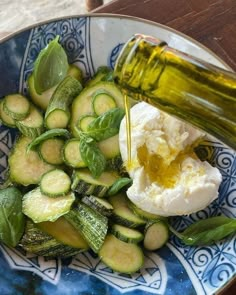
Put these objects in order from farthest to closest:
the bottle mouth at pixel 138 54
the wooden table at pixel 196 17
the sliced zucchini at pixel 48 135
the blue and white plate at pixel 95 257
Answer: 1. the wooden table at pixel 196 17
2. the sliced zucchini at pixel 48 135
3. the blue and white plate at pixel 95 257
4. the bottle mouth at pixel 138 54

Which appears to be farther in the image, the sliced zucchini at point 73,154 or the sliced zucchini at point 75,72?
the sliced zucchini at point 75,72

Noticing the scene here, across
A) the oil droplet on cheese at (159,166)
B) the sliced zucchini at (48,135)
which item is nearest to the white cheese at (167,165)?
the oil droplet on cheese at (159,166)

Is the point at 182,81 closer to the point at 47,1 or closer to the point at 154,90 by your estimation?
the point at 154,90

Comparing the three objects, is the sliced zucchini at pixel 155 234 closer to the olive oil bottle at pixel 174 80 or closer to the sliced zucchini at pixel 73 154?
the sliced zucchini at pixel 73 154

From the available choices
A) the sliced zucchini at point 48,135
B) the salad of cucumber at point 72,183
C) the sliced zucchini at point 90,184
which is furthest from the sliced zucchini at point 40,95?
the sliced zucchini at point 90,184

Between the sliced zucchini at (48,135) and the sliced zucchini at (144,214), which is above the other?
the sliced zucchini at (48,135)

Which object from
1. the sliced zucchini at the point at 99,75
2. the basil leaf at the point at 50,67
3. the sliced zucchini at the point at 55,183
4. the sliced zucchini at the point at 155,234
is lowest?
the sliced zucchini at the point at 155,234

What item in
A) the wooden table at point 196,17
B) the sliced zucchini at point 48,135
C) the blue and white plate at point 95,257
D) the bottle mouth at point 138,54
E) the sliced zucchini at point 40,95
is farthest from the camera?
the wooden table at point 196,17

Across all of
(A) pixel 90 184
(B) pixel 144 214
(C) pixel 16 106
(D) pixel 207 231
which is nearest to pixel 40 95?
(C) pixel 16 106
